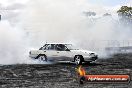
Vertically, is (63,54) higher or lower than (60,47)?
lower

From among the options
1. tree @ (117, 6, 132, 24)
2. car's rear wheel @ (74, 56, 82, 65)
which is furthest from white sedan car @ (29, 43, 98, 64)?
tree @ (117, 6, 132, 24)

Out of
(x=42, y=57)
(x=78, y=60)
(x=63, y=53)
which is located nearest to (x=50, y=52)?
(x=42, y=57)

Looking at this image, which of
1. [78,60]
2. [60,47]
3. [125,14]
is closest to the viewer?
[78,60]

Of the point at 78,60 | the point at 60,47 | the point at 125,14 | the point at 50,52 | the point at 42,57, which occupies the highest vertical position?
the point at 125,14

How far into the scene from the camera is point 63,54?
985 inches

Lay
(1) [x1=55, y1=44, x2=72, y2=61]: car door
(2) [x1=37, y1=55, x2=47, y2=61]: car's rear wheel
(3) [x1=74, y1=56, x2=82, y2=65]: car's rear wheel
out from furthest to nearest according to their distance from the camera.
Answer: (2) [x1=37, y1=55, x2=47, y2=61]: car's rear wheel → (1) [x1=55, y1=44, x2=72, y2=61]: car door → (3) [x1=74, y1=56, x2=82, y2=65]: car's rear wheel

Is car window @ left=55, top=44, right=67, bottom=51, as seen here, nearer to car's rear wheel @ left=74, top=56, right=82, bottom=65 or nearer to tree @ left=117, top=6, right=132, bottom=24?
car's rear wheel @ left=74, top=56, right=82, bottom=65

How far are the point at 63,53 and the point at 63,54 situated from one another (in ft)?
0.24

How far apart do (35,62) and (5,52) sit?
4048 mm

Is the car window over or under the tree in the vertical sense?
under

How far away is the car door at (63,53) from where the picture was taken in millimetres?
24875

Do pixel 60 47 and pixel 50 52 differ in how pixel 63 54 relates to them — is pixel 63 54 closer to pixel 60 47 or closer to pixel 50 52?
pixel 60 47

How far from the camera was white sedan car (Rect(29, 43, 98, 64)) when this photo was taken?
24453 millimetres

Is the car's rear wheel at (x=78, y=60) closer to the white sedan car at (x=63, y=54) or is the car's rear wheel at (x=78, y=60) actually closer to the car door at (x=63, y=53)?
the white sedan car at (x=63, y=54)
